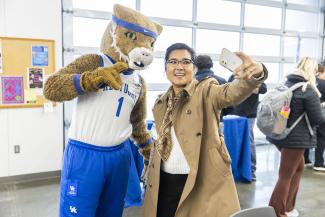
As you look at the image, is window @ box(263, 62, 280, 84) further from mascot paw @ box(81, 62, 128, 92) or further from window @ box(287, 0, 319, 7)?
mascot paw @ box(81, 62, 128, 92)

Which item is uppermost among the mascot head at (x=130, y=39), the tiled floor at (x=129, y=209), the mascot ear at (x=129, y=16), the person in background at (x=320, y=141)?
the mascot ear at (x=129, y=16)

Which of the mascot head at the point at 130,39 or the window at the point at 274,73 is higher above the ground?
the mascot head at the point at 130,39

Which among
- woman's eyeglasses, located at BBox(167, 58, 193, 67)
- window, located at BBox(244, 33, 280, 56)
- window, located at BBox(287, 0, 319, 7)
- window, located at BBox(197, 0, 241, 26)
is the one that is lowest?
woman's eyeglasses, located at BBox(167, 58, 193, 67)

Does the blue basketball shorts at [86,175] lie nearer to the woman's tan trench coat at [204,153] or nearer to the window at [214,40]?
the woman's tan trench coat at [204,153]

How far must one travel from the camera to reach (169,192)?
1.61m

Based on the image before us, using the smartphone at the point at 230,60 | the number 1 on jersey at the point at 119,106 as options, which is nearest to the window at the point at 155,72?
the number 1 on jersey at the point at 119,106

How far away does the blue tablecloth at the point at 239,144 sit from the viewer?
3814mm

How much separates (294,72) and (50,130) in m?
2.81

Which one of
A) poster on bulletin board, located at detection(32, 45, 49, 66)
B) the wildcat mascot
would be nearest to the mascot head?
the wildcat mascot

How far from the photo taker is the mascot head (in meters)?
1.66

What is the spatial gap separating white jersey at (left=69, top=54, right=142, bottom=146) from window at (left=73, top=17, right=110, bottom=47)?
8.67ft

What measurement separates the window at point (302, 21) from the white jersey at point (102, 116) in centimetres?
535

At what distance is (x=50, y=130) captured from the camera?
396 cm

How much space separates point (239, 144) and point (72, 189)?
260cm
